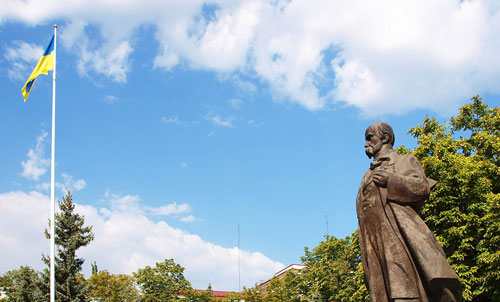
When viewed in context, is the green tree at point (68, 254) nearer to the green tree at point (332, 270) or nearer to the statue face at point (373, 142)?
the green tree at point (332, 270)

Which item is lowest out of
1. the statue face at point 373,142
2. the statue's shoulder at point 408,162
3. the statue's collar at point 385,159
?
the statue's shoulder at point 408,162

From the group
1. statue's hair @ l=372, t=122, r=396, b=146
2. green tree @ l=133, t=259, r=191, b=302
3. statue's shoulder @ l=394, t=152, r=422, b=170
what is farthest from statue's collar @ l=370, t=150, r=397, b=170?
green tree @ l=133, t=259, r=191, b=302

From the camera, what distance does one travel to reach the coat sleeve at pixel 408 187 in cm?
643

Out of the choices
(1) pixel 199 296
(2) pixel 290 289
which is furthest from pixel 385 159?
(1) pixel 199 296

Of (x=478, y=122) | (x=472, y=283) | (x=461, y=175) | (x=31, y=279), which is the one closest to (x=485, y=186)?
(x=461, y=175)

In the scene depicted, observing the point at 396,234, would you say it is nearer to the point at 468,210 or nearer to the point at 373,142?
the point at 373,142

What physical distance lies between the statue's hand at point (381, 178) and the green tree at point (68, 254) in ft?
107

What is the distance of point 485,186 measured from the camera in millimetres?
24297

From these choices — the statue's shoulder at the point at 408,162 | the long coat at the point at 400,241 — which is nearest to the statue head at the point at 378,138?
the long coat at the point at 400,241

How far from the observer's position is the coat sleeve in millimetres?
6434

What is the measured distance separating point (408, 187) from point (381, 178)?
15.3 inches

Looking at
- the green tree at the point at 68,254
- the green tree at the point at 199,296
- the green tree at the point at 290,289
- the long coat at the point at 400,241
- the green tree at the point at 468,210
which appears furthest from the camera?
the green tree at the point at 199,296

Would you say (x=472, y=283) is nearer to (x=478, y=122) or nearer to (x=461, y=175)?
(x=461, y=175)

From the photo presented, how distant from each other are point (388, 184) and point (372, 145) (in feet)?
2.56
